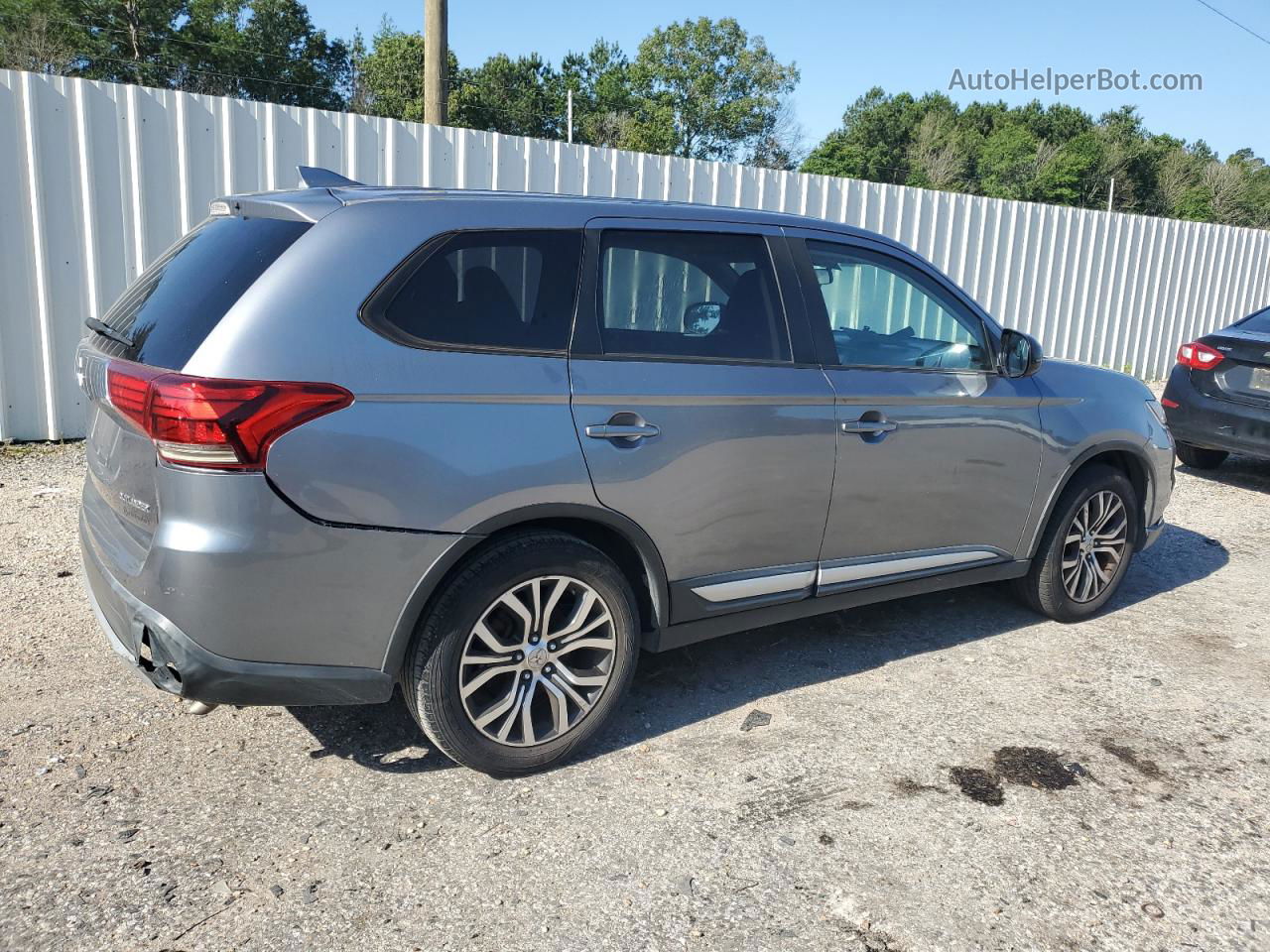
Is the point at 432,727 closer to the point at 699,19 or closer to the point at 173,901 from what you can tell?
the point at 173,901

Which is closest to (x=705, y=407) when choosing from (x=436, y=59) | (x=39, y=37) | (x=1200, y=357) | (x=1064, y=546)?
(x=1064, y=546)

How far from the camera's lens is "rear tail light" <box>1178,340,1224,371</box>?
7941 mm

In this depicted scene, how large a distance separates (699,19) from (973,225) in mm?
75420

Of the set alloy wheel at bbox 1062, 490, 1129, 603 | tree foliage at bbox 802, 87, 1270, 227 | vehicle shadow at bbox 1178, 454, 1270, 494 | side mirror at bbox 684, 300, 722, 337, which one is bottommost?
vehicle shadow at bbox 1178, 454, 1270, 494

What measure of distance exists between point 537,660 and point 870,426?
1.60 meters

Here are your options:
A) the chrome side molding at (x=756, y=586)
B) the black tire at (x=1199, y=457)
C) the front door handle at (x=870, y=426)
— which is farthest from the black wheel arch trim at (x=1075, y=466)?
the black tire at (x=1199, y=457)

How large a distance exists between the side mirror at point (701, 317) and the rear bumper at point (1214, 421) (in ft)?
18.7

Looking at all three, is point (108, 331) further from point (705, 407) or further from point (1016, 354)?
point (1016, 354)

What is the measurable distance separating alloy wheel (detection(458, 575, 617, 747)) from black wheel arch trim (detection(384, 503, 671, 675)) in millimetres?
189

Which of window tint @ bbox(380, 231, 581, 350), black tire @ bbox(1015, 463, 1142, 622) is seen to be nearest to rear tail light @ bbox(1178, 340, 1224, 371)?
black tire @ bbox(1015, 463, 1142, 622)

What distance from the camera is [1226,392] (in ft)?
25.8

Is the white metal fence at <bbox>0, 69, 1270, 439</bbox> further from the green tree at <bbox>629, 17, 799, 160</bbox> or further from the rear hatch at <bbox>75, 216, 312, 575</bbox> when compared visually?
the green tree at <bbox>629, 17, 799, 160</bbox>

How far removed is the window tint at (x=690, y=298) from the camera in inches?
133

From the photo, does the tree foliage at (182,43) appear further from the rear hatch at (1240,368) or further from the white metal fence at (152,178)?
the rear hatch at (1240,368)
